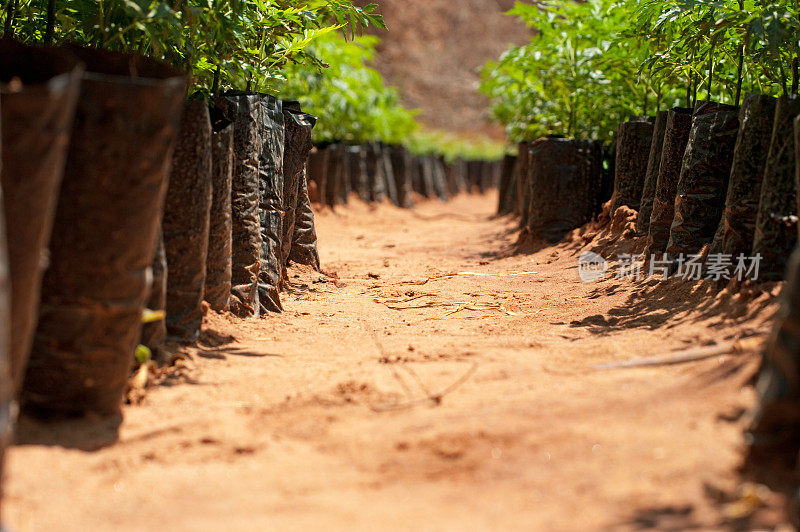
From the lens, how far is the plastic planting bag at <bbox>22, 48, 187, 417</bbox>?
2684 mm

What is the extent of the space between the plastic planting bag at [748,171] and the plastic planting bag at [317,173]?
25.1 ft

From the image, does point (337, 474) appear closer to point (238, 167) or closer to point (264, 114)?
point (238, 167)

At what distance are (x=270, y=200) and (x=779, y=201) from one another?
2943mm

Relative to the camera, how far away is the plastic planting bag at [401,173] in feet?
55.1

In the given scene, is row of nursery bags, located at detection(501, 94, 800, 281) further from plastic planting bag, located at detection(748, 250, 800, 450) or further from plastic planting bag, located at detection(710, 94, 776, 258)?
plastic planting bag, located at detection(748, 250, 800, 450)

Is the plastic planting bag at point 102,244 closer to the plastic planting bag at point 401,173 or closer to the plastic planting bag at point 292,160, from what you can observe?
the plastic planting bag at point 292,160

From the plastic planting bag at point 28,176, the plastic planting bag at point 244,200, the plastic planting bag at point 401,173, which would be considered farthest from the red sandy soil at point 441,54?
the plastic planting bag at point 28,176

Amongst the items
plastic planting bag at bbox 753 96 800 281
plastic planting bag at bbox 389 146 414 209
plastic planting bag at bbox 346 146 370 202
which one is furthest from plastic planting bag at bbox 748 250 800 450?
plastic planting bag at bbox 389 146 414 209

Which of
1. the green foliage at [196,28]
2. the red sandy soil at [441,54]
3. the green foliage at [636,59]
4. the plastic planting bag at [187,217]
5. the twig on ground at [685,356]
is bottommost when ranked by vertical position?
the twig on ground at [685,356]

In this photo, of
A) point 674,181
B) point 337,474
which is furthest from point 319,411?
point 674,181

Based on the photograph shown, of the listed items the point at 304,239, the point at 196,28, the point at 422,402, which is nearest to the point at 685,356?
the point at 422,402

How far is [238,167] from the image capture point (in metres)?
4.66

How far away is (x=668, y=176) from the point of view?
18.5 feet

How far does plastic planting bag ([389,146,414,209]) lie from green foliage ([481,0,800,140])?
413 cm
